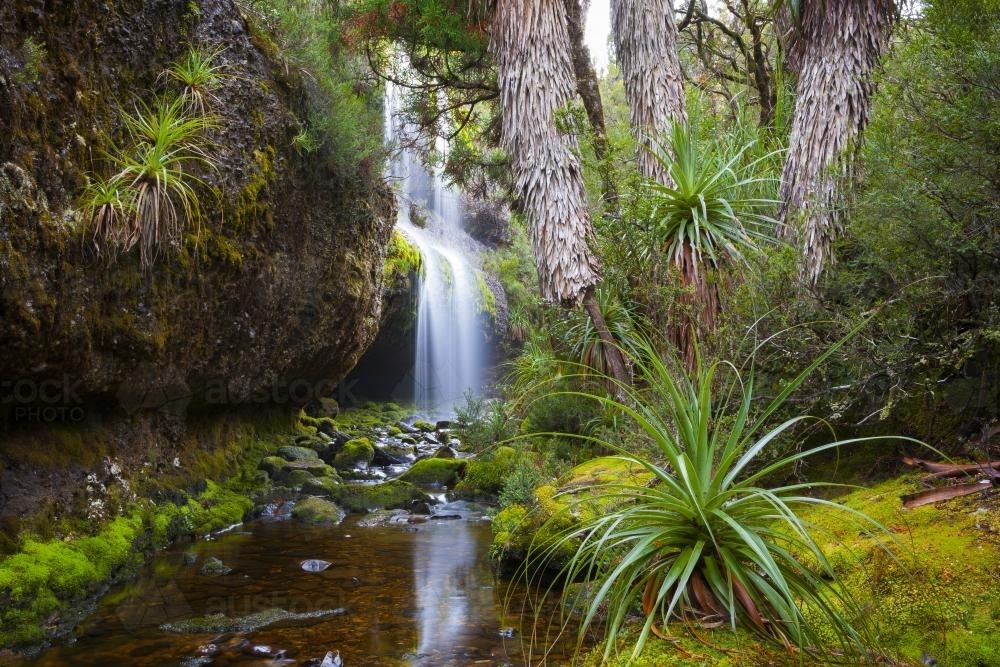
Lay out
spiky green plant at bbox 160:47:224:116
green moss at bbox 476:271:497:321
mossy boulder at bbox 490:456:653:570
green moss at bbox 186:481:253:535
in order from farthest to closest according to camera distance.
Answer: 1. green moss at bbox 476:271:497:321
2. green moss at bbox 186:481:253:535
3. spiky green plant at bbox 160:47:224:116
4. mossy boulder at bbox 490:456:653:570

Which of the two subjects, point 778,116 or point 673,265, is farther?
point 778,116

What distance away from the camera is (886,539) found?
107 inches

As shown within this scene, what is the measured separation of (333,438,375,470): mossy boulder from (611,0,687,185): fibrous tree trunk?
7.22m

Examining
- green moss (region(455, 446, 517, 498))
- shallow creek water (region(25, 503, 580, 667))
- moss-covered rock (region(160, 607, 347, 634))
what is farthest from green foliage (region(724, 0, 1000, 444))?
green moss (region(455, 446, 517, 498))

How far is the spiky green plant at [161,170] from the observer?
6.07 meters

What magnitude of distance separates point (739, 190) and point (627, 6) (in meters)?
2.48

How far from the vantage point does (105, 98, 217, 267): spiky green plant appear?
19.9 feet

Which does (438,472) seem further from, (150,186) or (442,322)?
(442,322)

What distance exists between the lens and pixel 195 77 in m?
7.07

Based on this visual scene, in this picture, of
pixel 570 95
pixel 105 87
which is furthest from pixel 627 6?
pixel 105 87

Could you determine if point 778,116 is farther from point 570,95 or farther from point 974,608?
point 974,608

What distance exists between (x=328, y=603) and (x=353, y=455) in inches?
259

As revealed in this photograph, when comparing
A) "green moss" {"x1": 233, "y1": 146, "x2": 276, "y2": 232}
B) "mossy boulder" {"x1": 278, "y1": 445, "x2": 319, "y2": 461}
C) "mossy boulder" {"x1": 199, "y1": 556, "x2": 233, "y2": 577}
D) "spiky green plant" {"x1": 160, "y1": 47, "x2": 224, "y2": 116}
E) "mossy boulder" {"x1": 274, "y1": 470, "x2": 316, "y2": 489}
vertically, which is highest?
"spiky green plant" {"x1": 160, "y1": 47, "x2": 224, "y2": 116}

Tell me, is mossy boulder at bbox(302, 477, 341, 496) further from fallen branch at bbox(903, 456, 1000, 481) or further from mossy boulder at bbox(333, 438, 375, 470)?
fallen branch at bbox(903, 456, 1000, 481)
